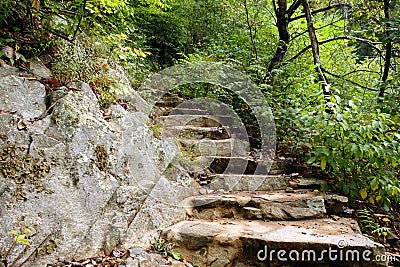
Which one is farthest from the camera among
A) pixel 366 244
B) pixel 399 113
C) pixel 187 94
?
pixel 187 94

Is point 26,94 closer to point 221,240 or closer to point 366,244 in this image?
point 221,240

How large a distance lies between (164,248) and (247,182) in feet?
5.13

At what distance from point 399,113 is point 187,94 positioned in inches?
143

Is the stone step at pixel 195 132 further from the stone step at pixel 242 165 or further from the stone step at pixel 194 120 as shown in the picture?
the stone step at pixel 242 165

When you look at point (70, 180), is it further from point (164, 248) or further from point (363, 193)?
point (363, 193)

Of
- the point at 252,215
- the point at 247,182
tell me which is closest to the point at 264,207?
the point at 252,215

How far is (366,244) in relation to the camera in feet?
7.32

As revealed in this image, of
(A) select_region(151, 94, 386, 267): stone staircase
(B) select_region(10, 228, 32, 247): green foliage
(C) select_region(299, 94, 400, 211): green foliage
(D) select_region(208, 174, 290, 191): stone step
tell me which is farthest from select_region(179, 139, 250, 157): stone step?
(B) select_region(10, 228, 32, 247): green foliage

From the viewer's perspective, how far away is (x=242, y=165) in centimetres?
394

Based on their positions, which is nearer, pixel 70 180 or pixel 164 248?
pixel 70 180

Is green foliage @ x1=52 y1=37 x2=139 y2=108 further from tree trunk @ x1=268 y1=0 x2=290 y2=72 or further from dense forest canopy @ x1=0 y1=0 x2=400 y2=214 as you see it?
tree trunk @ x1=268 y1=0 x2=290 y2=72

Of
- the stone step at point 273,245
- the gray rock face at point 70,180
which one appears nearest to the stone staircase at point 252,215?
the stone step at point 273,245

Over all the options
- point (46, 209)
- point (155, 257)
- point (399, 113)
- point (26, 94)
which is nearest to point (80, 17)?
point (26, 94)

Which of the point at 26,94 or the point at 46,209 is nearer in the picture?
the point at 46,209
